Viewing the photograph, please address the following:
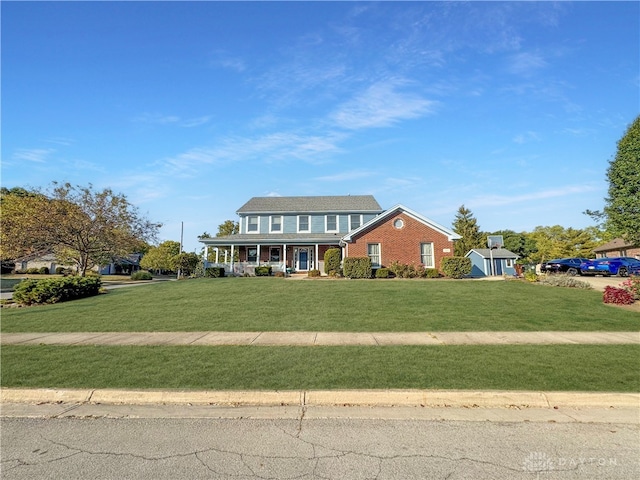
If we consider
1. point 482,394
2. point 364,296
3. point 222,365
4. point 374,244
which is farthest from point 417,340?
point 374,244

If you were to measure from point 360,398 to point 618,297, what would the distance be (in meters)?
14.6

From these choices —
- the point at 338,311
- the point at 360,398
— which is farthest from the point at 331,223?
the point at 360,398

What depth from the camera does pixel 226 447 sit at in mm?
3916

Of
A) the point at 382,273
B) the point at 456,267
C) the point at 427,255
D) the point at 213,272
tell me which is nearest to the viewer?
the point at 456,267

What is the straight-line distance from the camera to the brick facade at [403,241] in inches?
1017

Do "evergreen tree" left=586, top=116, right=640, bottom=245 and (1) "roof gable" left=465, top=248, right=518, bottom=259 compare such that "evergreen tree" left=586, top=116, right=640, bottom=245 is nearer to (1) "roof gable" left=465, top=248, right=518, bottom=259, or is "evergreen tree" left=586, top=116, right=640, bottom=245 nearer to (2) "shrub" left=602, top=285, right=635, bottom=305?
(1) "roof gable" left=465, top=248, right=518, bottom=259

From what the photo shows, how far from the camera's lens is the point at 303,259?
106 feet

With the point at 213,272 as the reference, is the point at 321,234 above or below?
above

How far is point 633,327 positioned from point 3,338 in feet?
60.0

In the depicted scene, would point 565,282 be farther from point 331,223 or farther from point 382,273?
point 331,223

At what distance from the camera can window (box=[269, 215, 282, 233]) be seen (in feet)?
111

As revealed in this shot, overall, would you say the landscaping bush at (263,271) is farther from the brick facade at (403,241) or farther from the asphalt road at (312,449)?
the asphalt road at (312,449)

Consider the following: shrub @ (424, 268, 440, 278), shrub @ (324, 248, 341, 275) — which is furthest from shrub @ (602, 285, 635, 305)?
shrub @ (324, 248, 341, 275)

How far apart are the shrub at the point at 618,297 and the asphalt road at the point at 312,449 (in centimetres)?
1259
